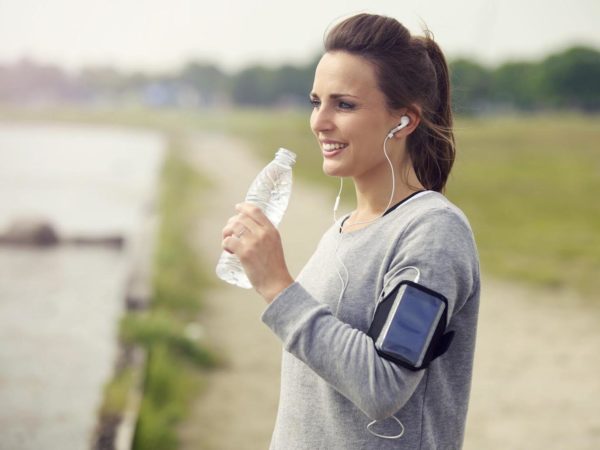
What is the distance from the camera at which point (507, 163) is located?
34.6m

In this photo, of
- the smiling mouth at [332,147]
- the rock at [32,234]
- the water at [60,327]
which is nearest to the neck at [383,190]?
the smiling mouth at [332,147]

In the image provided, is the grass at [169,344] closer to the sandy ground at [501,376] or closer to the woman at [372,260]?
the sandy ground at [501,376]

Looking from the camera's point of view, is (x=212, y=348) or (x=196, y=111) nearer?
(x=212, y=348)

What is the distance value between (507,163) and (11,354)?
31.3 metres

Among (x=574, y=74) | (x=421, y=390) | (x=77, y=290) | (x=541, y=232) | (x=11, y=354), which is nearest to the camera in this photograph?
(x=421, y=390)

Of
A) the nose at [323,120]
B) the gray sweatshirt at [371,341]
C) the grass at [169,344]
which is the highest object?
the nose at [323,120]

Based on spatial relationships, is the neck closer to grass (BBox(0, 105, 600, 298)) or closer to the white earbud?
the white earbud

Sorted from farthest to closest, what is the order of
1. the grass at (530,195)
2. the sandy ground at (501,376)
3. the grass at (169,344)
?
1. the grass at (530,195)
2. the sandy ground at (501,376)
3. the grass at (169,344)

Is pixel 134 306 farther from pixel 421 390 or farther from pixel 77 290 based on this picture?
pixel 421 390

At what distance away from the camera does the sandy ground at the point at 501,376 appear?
5006mm

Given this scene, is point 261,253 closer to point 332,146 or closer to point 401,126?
point 332,146

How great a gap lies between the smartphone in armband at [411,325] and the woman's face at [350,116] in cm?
38

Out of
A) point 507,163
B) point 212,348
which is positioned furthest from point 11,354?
point 507,163

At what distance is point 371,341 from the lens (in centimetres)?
141
